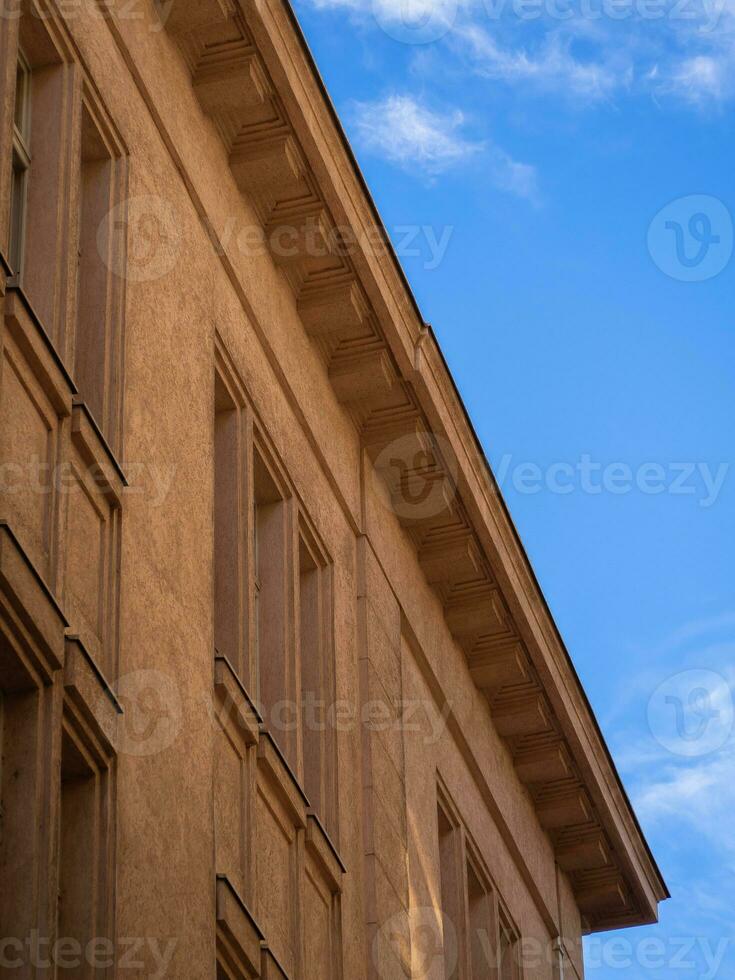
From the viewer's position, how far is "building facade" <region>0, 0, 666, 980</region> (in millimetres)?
11375

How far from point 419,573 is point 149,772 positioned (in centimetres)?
919

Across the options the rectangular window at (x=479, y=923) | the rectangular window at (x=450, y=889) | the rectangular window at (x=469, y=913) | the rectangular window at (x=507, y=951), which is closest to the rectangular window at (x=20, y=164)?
the rectangular window at (x=450, y=889)

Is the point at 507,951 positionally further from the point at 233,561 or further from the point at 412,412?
the point at 233,561

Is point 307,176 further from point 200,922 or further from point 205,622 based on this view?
point 200,922

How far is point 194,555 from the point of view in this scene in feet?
A: 45.0

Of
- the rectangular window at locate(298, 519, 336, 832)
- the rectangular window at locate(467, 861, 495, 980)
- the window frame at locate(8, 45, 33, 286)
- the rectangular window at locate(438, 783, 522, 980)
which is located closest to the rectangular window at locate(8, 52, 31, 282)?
the window frame at locate(8, 45, 33, 286)

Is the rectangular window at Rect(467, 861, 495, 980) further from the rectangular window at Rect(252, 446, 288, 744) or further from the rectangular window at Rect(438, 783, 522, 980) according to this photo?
the rectangular window at Rect(252, 446, 288, 744)

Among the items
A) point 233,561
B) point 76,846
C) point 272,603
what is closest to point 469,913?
point 272,603

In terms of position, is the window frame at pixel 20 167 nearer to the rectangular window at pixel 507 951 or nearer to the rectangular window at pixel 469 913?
the rectangular window at pixel 469 913

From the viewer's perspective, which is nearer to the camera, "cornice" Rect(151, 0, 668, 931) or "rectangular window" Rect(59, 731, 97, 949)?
"rectangular window" Rect(59, 731, 97, 949)

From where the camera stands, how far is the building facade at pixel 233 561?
1138cm

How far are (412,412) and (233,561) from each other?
181 inches

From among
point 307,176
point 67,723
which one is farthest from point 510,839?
point 67,723

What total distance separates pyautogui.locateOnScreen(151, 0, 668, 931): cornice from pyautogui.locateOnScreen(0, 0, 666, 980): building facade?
0.03 meters
